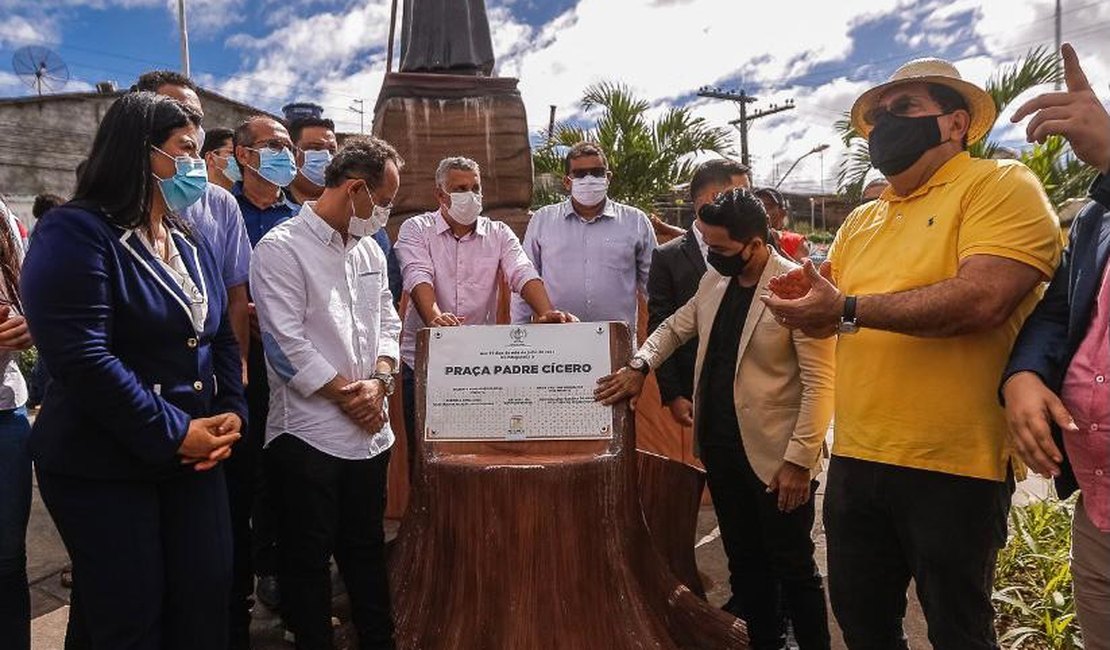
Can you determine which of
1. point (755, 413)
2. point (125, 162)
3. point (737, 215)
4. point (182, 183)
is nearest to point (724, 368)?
point (755, 413)

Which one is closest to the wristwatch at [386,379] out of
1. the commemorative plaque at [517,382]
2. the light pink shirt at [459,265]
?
the commemorative plaque at [517,382]

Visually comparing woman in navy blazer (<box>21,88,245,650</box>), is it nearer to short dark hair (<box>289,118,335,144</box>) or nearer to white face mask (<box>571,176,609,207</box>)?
short dark hair (<box>289,118,335,144</box>)

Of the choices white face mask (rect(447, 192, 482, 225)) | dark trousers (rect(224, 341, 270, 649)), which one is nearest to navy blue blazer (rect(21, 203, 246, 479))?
dark trousers (rect(224, 341, 270, 649))

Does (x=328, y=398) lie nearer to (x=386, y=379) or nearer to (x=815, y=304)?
(x=386, y=379)

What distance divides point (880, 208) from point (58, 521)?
2.20m

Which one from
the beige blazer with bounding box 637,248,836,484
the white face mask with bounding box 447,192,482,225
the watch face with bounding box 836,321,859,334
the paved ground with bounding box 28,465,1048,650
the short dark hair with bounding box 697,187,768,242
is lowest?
the paved ground with bounding box 28,465,1048,650

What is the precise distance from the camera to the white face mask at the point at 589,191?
3.74 m

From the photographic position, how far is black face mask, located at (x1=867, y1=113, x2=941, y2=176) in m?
1.87

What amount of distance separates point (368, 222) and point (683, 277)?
4.49 feet

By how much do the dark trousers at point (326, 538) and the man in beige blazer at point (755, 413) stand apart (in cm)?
86

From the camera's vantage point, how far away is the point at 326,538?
2365 millimetres

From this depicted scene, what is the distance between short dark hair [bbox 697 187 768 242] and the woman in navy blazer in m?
1.50

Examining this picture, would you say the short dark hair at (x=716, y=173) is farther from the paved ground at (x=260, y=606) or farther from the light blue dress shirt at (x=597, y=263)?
the paved ground at (x=260, y=606)

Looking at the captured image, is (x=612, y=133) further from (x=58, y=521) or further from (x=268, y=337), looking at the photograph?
(x=58, y=521)
